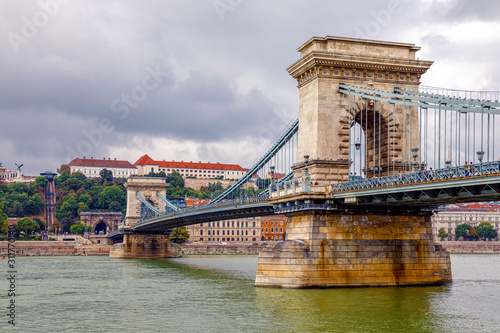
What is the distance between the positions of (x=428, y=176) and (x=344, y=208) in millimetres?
7695

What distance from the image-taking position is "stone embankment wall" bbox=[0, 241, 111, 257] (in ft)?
327

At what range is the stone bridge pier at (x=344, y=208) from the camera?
36219 mm

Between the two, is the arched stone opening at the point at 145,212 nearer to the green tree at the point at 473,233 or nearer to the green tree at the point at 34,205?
the green tree at the point at 34,205

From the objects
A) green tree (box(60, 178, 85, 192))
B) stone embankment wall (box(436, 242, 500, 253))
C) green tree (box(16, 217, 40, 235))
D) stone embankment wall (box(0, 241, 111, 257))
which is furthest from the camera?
green tree (box(60, 178, 85, 192))

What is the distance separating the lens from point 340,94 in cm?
3959

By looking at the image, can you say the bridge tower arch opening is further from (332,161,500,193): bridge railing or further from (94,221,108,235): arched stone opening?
(94,221,108,235): arched stone opening

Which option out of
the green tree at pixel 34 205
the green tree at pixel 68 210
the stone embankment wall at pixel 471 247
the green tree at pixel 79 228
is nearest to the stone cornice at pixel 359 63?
the stone embankment wall at pixel 471 247

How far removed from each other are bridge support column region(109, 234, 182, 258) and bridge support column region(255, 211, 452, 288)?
56903mm

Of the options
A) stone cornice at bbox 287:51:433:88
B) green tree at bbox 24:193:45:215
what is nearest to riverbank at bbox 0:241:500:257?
stone cornice at bbox 287:51:433:88

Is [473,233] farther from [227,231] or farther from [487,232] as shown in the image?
[227,231]

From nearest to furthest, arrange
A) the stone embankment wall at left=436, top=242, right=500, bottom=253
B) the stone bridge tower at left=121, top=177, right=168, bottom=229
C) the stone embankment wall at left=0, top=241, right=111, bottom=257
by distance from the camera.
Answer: the stone embankment wall at left=0, top=241, right=111, bottom=257 → the stone bridge tower at left=121, top=177, right=168, bottom=229 → the stone embankment wall at left=436, top=242, right=500, bottom=253

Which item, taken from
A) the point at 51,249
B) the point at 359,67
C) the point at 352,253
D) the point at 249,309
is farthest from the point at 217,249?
the point at 249,309

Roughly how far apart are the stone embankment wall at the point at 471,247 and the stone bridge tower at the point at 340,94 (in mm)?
93309

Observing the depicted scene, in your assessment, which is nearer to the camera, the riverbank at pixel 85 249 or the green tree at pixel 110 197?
the riverbank at pixel 85 249
